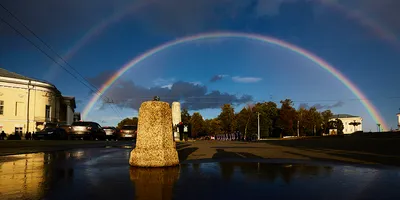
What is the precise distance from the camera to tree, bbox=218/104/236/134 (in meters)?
106

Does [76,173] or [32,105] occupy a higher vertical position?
[32,105]

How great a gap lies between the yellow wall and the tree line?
108 feet

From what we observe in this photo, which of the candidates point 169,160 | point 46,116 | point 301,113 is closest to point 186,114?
point 301,113

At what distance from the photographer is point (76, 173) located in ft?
22.0

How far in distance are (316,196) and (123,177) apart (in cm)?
350

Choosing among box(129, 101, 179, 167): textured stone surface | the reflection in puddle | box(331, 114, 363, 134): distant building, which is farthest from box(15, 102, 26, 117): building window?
box(331, 114, 363, 134): distant building

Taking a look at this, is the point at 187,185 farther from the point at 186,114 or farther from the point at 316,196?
the point at 186,114

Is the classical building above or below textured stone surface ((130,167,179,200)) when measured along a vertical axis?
above

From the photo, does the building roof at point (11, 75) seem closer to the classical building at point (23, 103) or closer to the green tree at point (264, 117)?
the classical building at point (23, 103)

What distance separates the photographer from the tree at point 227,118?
106 metres

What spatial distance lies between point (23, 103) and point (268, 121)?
2498 inches

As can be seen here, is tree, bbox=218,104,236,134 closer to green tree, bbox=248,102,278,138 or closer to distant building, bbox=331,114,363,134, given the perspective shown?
green tree, bbox=248,102,278,138

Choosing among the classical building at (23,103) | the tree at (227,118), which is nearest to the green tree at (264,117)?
the tree at (227,118)

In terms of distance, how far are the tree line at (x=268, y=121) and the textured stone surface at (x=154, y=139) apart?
70985 millimetres
